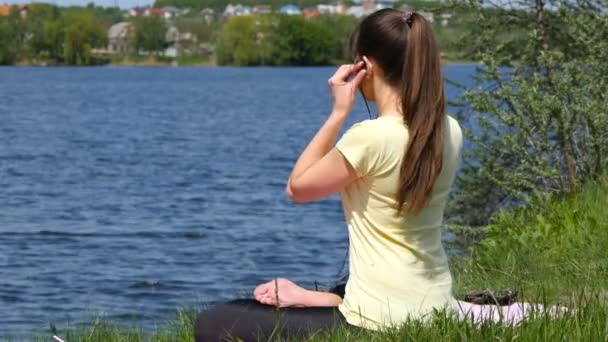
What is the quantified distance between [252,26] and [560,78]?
12768 cm

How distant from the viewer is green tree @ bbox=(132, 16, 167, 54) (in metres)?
159

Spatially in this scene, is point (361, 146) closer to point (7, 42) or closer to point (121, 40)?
point (7, 42)

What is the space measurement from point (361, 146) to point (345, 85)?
0.26m

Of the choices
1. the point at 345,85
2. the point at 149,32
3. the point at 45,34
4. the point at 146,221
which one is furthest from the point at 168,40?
the point at 345,85

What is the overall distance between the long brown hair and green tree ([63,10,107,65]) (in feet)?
473

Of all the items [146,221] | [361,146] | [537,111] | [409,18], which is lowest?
[146,221]

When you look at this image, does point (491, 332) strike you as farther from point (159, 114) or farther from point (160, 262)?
point (159, 114)

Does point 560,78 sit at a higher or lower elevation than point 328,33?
higher

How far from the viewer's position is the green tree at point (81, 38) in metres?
147

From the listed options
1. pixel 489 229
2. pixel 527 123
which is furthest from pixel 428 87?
pixel 527 123

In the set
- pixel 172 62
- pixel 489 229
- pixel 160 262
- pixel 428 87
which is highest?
pixel 428 87

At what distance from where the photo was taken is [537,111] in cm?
1099

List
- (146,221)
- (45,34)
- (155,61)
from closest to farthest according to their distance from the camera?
(146,221) < (45,34) < (155,61)

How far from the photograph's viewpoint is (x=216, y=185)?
89.2 feet
